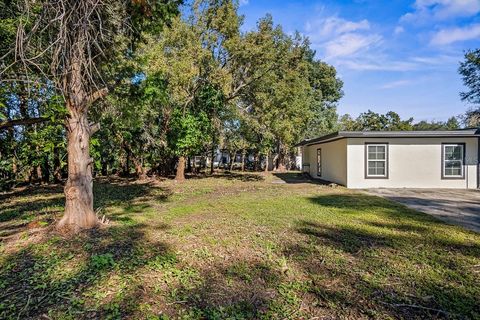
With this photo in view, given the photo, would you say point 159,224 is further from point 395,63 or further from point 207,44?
point 395,63

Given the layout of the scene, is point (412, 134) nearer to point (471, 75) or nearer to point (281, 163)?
point (471, 75)

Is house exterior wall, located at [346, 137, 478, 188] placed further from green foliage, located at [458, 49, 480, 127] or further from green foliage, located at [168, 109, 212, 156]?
green foliage, located at [458, 49, 480, 127]

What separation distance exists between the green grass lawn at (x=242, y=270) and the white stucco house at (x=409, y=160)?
5.80 metres

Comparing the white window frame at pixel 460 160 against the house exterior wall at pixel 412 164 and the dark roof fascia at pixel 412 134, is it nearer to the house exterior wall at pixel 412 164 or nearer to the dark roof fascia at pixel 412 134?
the house exterior wall at pixel 412 164

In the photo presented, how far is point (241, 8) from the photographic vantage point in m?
12.7

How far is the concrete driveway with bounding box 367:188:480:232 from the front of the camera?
591 centimetres

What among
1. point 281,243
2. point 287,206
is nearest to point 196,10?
point 287,206

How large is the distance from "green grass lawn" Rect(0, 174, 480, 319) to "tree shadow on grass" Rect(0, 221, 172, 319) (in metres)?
0.01

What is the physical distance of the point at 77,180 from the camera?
4.39 meters

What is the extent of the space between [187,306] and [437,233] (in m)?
4.55

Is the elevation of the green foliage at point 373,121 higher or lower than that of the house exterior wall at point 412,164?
higher

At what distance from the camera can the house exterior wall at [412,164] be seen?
11.0m

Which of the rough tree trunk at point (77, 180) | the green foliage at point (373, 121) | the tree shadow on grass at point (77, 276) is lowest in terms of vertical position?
the tree shadow on grass at point (77, 276)

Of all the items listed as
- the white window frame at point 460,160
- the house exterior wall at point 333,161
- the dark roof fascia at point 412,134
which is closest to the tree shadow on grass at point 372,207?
the dark roof fascia at point 412,134
